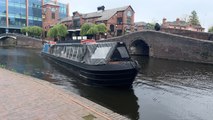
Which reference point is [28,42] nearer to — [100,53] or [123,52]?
[100,53]

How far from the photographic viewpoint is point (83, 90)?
475 inches

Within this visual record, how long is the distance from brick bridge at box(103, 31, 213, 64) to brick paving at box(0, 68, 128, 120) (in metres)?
20.6

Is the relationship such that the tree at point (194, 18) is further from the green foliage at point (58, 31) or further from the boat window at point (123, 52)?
the boat window at point (123, 52)

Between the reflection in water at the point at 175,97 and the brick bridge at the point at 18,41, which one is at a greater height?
the brick bridge at the point at 18,41

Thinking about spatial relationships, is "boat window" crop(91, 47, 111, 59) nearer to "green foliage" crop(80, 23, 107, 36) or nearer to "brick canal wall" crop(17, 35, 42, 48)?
"green foliage" crop(80, 23, 107, 36)

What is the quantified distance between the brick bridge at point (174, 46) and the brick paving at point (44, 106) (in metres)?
20.6

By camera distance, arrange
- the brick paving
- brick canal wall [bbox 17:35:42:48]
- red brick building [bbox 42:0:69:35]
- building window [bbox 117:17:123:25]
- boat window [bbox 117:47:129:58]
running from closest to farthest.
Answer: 1. the brick paving
2. boat window [bbox 117:47:129:58]
3. building window [bbox 117:17:123:25]
4. brick canal wall [bbox 17:35:42:48]
5. red brick building [bbox 42:0:69:35]

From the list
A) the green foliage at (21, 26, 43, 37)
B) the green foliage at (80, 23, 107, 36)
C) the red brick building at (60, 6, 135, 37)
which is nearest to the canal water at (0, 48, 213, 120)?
the green foliage at (80, 23, 107, 36)

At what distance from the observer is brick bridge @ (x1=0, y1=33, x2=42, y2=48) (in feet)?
176

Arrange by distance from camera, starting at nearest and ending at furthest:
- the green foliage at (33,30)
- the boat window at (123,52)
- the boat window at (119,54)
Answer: the boat window at (119,54), the boat window at (123,52), the green foliage at (33,30)

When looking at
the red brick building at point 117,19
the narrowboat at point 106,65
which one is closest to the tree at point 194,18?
the red brick building at point 117,19

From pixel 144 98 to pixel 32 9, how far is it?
67.3 m

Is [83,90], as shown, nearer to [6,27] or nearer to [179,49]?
[179,49]

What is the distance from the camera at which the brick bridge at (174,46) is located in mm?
23734
